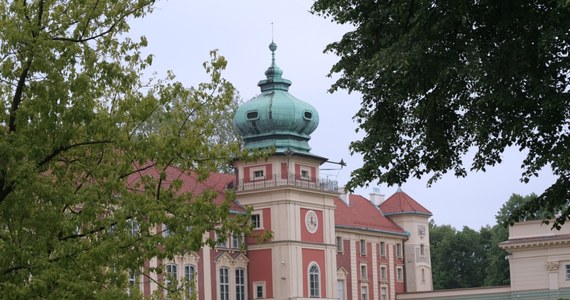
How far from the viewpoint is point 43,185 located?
19391 millimetres

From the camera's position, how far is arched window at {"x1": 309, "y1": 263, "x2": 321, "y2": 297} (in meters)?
66.4

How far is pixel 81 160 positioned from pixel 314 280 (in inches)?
1837

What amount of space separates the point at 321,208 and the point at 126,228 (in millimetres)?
48831

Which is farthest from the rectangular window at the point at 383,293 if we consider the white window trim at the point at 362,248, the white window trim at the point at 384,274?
the white window trim at the point at 362,248

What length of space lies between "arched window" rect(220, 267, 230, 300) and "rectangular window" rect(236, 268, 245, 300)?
0.77 metres

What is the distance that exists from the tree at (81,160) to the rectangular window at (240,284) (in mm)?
44839

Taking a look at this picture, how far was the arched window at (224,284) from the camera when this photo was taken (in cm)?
6500

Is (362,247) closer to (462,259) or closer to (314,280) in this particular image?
(314,280)

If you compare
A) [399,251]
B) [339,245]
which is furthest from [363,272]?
[399,251]

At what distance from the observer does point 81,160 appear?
20.9m

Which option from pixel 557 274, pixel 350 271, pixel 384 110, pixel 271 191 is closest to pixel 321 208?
pixel 271 191

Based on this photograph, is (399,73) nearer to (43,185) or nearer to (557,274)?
(43,185)

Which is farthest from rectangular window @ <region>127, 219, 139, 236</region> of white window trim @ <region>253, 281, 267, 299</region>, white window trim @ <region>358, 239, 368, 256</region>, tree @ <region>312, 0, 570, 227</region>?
white window trim @ <region>358, 239, 368, 256</region>

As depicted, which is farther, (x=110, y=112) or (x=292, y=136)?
(x=292, y=136)
